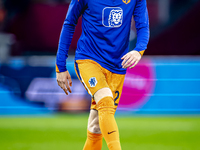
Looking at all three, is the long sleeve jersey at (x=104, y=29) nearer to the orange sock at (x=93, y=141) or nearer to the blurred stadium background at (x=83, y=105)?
the orange sock at (x=93, y=141)

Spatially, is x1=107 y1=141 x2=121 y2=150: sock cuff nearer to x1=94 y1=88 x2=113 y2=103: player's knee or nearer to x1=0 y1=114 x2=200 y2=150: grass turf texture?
x1=94 y1=88 x2=113 y2=103: player's knee

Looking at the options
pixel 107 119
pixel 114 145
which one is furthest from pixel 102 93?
pixel 114 145

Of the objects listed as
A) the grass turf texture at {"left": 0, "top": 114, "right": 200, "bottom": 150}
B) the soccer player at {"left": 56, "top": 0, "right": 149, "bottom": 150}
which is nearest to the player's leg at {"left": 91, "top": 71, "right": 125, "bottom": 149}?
the soccer player at {"left": 56, "top": 0, "right": 149, "bottom": 150}

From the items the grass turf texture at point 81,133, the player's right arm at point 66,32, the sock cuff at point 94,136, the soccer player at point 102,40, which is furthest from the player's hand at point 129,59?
the grass turf texture at point 81,133

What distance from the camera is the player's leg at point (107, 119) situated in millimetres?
2047

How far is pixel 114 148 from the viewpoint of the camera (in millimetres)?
2018

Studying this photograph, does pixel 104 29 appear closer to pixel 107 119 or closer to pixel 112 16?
pixel 112 16

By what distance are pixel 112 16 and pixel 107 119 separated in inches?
27.3

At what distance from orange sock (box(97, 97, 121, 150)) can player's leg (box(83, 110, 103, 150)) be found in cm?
28

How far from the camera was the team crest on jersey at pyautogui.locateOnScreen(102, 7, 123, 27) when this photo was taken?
7.59ft

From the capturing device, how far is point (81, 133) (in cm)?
454

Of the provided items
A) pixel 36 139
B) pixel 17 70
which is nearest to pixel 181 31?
pixel 17 70

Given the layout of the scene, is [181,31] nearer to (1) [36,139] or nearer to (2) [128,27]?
(1) [36,139]

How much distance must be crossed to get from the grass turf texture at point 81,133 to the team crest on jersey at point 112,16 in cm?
175
